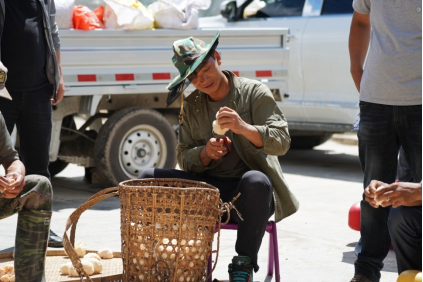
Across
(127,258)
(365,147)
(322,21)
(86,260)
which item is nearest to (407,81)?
(365,147)

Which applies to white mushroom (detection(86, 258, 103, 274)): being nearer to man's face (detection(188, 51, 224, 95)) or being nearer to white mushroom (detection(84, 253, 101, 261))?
white mushroom (detection(84, 253, 101, 261))

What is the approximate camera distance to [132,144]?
6578 mm

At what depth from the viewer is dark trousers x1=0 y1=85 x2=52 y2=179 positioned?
427cm

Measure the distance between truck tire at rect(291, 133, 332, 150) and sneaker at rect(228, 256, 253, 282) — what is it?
6737 mm

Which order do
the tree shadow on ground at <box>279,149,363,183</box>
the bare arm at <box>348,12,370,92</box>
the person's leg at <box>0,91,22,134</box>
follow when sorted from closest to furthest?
1. the bare arm at <box>348,12,370,92</box>
2. the person's leg at <box>0,91,22,134</box>
3. the tree shadow on ground at <box>279,149,363,183</box>

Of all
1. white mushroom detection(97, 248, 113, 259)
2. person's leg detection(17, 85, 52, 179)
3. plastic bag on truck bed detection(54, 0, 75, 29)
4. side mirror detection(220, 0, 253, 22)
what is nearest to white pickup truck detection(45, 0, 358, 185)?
plastic bag on truck bed detection(54, 0, 75, 29)

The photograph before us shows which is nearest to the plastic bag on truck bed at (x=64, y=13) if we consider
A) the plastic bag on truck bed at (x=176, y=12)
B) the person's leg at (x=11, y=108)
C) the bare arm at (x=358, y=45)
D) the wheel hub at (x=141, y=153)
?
the plastic bag on truck bed at (x=176, y=12)

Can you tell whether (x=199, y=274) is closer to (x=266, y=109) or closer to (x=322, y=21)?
(x=266, y=109)

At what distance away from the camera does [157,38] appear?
256 inches

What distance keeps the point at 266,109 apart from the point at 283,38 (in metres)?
3.65

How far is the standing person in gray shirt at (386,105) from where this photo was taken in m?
3.39

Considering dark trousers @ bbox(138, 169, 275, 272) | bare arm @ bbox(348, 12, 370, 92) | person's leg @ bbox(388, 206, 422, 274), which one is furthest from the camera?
bare arm @ bbox(348, 12, 370, 92)

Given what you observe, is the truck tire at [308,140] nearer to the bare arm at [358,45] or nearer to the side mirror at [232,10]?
the side mirror at [232,10]

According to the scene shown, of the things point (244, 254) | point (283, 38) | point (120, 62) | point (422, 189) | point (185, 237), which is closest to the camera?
point (422, 189)
